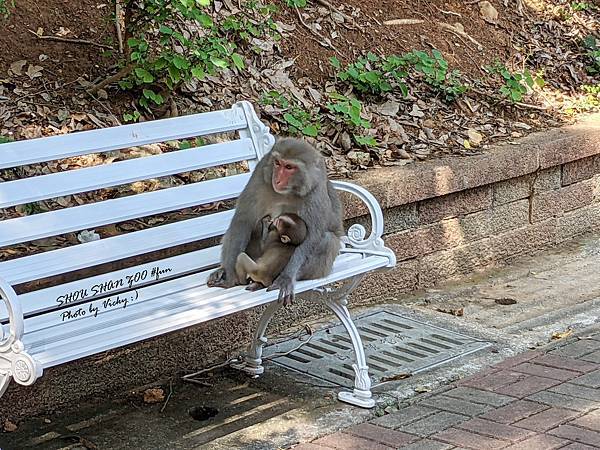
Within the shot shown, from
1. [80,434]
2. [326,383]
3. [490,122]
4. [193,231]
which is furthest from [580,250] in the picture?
[80,434]

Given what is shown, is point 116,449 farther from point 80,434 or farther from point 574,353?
point 574,353

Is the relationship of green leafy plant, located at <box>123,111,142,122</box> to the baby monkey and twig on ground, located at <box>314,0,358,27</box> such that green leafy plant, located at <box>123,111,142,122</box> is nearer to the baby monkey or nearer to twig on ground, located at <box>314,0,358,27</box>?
the baby monkey

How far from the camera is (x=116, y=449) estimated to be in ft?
14.1

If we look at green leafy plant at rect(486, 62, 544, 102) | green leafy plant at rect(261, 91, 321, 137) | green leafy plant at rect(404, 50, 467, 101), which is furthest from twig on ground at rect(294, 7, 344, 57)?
green leafy plant at rect(486, 62, 544, 102)

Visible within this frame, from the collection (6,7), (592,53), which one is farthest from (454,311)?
(592,53)

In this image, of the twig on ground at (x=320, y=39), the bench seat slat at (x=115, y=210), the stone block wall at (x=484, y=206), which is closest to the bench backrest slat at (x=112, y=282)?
the bench seat slat at (x=115, y=210)

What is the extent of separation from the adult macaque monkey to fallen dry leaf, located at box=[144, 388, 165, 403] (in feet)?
2.14

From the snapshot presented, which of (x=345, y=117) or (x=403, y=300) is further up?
(x=345, y=117)

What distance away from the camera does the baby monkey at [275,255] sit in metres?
4.44

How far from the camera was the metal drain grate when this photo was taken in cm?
514

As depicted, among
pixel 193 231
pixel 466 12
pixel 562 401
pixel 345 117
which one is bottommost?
pixel 562 401

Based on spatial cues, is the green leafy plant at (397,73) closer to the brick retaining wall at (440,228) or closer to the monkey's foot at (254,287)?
the brick retaining wall at (440,228)

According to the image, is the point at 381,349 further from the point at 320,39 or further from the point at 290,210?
the point at 320,39

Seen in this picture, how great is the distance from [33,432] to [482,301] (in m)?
2.84
